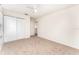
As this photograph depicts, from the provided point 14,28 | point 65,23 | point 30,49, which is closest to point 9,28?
point 14,28

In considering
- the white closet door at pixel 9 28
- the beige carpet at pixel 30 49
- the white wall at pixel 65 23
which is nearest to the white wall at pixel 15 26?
the white closet door at pixel 9 28

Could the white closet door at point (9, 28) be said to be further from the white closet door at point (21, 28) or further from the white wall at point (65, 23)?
the white wall at point (65, 23)

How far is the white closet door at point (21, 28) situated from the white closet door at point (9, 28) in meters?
0.07

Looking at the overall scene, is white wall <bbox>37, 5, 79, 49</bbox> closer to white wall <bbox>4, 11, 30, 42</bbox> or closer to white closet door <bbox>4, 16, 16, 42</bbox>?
white wall <bbox>4, 11, 30, 42</bbox>

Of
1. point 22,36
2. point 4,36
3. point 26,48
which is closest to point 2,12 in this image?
point 4,36

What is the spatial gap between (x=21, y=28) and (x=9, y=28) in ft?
0.76

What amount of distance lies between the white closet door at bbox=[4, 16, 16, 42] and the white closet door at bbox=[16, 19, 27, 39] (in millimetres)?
69

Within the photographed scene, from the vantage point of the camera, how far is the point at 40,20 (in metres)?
1.67

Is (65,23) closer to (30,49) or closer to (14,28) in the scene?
(30,49)

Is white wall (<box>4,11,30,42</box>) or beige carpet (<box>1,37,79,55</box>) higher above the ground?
white wall (<box>4,11,30,42</box>)

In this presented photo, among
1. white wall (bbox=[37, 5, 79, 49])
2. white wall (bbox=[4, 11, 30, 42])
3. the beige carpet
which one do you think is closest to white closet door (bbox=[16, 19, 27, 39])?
white wall (bbox=[4, 11, 30, 42])

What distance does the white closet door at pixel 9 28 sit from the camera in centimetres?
124

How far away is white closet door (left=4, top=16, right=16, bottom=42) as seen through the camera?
4.07 ft
